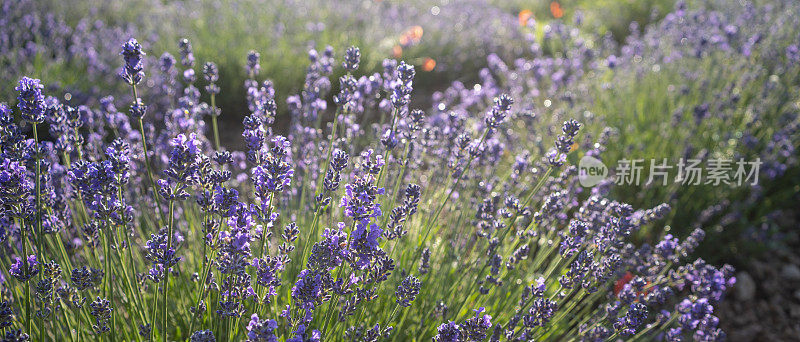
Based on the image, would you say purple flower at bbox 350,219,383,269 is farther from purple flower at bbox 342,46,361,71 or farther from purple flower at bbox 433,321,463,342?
purple flower at bbox 342,46,361,71

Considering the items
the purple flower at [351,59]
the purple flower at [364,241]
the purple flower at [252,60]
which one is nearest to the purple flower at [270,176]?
the purple flower at [364,241]

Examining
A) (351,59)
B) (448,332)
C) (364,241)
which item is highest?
(351,59)


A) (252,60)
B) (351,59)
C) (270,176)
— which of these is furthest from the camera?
(252,60)

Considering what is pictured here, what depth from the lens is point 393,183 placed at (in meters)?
2.65

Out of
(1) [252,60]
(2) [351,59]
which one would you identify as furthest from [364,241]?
(1) [252,60]

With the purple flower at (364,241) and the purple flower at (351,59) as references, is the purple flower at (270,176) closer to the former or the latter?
the purple flower at (364,241)

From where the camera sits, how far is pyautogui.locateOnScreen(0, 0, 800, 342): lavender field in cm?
151

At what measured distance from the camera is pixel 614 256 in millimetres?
1845

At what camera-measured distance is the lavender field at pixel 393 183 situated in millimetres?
1511

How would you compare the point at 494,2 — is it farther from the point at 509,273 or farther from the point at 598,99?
the point at 509,273

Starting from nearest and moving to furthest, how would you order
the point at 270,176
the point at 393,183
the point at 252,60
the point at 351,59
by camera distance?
the point at 270,176
the point at 351,59
the point at 252,60
the point at 393,183

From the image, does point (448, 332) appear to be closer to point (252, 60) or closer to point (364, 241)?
point (364, 241)

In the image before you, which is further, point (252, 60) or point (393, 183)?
point (393, 183)

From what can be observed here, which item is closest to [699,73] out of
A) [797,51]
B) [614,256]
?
[797,51]
